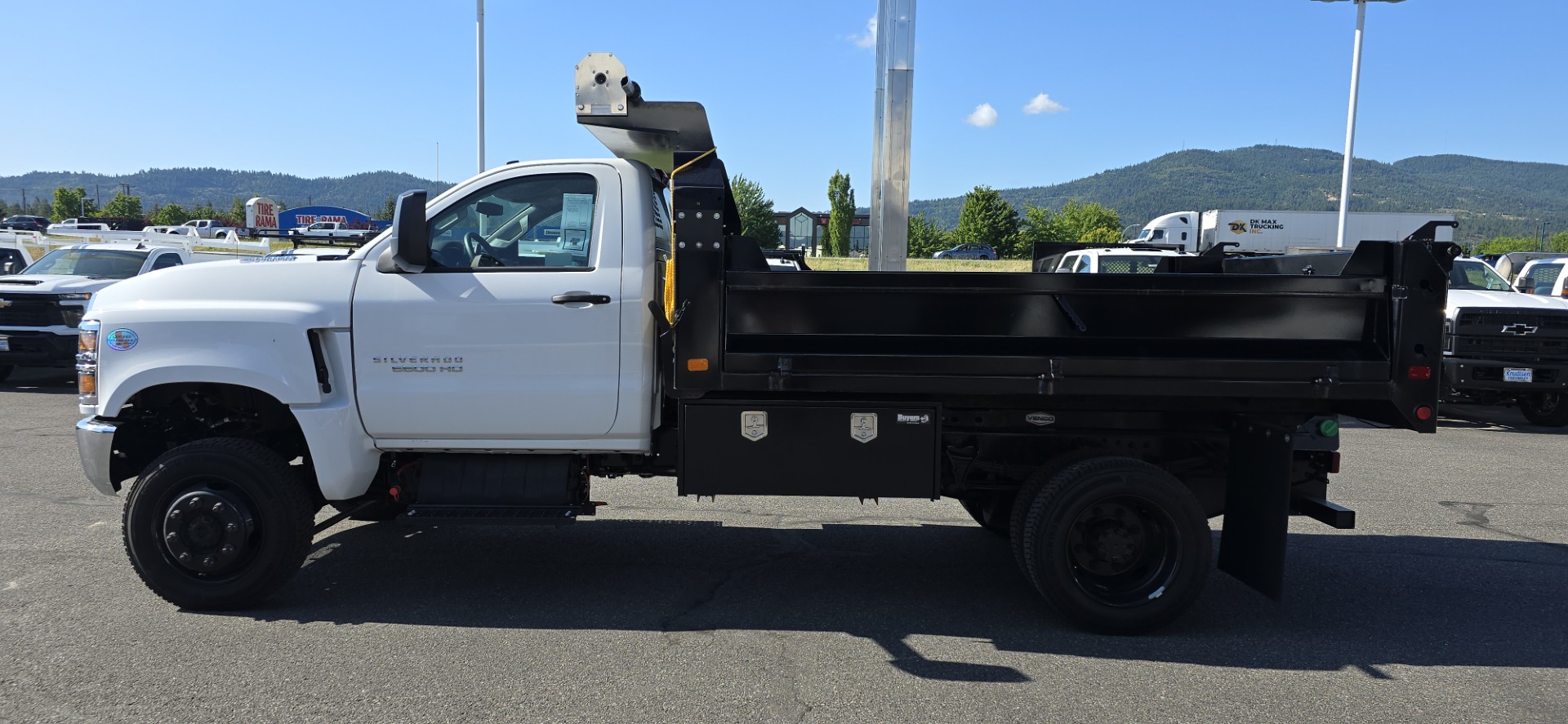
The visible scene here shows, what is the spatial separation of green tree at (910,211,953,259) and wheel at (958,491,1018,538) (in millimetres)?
77901

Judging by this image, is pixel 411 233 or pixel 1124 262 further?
pixel 1124 262

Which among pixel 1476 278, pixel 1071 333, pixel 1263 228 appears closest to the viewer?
pixel 1071 333

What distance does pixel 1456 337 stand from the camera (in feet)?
37.0

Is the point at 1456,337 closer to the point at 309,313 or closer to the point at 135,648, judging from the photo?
the point at 309,313

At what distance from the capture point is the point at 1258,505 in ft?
15.4

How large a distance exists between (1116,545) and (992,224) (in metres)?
81.3

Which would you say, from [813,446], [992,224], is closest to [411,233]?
[813,446]

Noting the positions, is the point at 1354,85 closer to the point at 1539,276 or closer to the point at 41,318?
the point at 1539,276

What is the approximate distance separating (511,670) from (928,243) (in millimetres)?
90877

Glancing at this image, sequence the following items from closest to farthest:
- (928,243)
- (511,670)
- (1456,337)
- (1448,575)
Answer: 1. (511,670)
2. (1448,575)
3. (1456,337)
4. (928,243)

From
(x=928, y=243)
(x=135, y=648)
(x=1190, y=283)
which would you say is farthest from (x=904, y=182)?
(x=928, y=243)

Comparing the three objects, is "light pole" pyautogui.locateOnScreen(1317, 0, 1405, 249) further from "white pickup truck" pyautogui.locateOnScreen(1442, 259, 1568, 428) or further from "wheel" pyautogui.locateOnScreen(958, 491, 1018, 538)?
"wheel" pyautogui.locateOnScreen(958, 491, 1018, 538)

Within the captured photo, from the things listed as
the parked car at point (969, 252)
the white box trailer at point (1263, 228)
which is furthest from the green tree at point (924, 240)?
the white box trailer at point (1263, 228)

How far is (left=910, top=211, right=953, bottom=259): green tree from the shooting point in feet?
286
